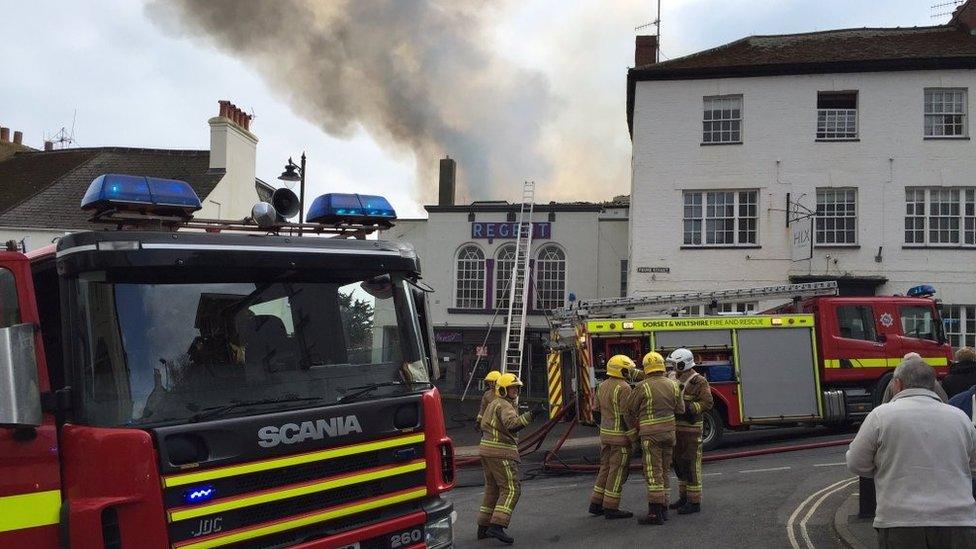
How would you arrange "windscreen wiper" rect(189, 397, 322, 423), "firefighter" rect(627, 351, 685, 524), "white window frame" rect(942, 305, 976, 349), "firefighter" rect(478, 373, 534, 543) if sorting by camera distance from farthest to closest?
"white window frame" rect(942, 305, 976, 349)
"firefighter" rect(627, 351, 685, 524)
"firefighter" rect(478, 373, 534, 543)
"windscreen wiper" rect(189, 397, 322, 423)

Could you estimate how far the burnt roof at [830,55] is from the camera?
21.1m

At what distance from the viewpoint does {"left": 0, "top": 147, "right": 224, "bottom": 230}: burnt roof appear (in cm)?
2394

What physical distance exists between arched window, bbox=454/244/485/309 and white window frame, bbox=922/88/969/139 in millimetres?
13486

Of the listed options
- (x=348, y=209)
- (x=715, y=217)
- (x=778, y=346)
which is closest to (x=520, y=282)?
(x=715, y=217)

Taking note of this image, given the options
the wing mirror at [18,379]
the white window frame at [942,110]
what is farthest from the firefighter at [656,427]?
the white window frame at [942,110]

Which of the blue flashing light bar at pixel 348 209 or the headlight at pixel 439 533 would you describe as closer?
the headlight at pixel 439 533

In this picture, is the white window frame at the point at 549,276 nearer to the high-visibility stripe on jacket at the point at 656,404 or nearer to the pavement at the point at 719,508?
the pavement at the point at 719,508

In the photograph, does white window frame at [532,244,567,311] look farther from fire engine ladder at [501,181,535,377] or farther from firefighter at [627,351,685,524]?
firefighter at [627,351,685,524]

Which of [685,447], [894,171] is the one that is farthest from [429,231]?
[685,447]

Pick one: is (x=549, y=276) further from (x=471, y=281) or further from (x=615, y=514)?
(x=615, y=514)

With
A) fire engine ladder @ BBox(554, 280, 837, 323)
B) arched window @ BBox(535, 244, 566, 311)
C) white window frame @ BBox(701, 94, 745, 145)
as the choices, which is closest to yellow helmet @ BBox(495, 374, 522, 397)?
fire engine ladder @ BBox(554, 280, 837, 323)

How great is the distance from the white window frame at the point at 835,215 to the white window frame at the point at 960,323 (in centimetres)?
286

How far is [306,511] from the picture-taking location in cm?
436

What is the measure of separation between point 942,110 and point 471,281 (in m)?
14.4
